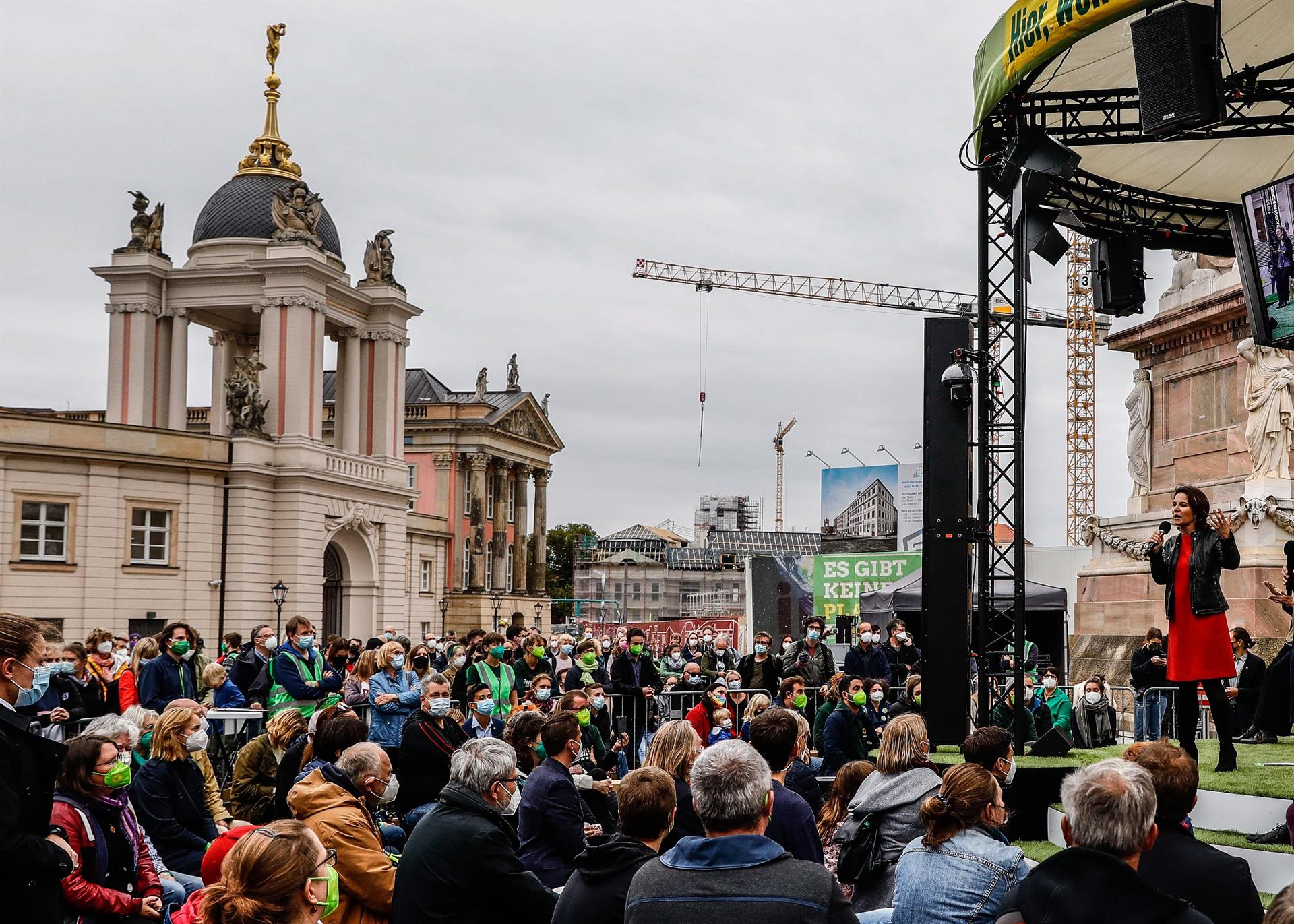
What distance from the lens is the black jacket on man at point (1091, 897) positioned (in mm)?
3613

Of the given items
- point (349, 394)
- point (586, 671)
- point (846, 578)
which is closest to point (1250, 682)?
point (586, 671)

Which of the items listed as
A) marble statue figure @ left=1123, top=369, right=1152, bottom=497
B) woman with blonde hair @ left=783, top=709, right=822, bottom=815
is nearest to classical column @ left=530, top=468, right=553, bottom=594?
marble statue figure @ left=1123, top=369, right=1152, bottom=497

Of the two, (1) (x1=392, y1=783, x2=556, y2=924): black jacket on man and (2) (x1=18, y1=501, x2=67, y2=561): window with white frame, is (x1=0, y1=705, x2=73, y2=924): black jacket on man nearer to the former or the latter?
(1) (x1=392, y1=783, x2=556, y2=924): black jacket on man

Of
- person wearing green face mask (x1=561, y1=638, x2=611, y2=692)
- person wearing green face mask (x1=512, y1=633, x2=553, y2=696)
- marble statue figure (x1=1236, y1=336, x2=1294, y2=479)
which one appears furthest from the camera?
marble statue figure (x1=1236, y1=336, x2=1294, y2=479)

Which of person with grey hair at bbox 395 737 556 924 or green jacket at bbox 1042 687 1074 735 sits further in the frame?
green jacket at bbox 1042 687 1074 735

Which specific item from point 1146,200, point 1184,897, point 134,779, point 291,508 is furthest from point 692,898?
point 291,508

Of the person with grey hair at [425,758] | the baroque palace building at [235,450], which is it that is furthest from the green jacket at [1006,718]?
the baroque palace building at [235,450]

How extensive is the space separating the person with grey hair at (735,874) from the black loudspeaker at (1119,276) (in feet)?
36.7

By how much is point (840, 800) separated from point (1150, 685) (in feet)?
36.3

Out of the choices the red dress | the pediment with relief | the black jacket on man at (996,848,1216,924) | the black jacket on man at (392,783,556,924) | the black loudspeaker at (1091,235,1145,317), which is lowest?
the black jacket on man at (392,783,556,924)

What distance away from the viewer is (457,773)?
575cm

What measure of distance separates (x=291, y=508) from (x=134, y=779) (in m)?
34.2

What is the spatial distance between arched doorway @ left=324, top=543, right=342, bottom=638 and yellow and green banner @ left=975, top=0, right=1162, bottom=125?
38.4 m

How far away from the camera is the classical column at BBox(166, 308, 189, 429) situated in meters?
45.5
